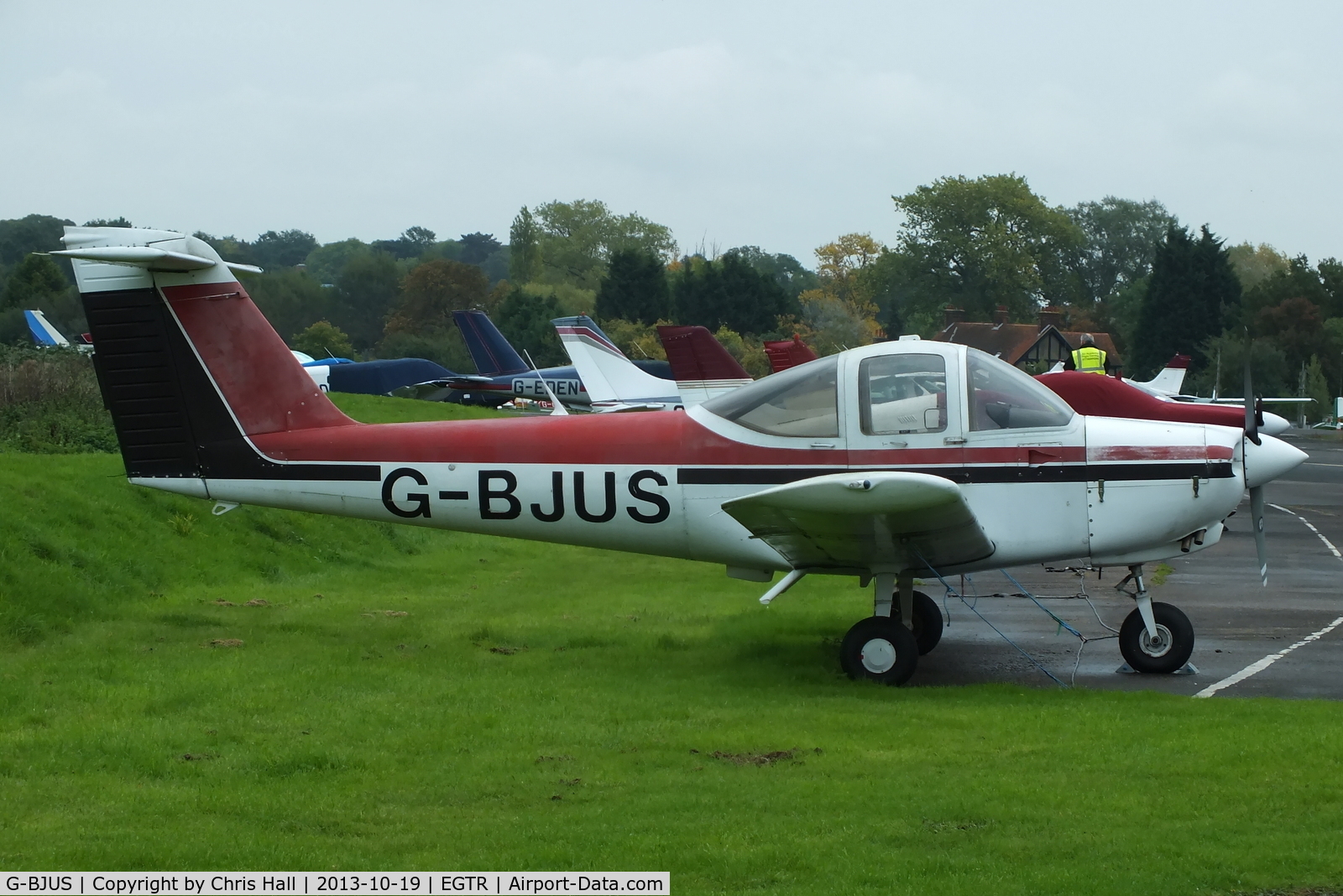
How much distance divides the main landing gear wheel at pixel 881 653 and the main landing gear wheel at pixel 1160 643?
167 cm

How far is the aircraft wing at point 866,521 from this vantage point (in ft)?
26.1

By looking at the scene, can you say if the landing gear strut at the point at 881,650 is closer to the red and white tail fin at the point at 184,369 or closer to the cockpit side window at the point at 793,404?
the cockpit side window at the point at 793,404

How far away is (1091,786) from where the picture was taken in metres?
5.87

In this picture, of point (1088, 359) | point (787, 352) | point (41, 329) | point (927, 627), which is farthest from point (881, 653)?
point (41, 329)

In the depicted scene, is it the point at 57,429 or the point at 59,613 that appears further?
the point at 57,429

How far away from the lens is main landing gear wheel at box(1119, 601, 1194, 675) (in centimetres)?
919

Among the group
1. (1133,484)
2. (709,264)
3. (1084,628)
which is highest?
(709,264)

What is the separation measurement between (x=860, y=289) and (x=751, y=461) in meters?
97.4

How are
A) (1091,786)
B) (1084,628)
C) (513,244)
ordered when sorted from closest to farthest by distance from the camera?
1. (1091,786)
2. (1084,628)
3. (513,244)

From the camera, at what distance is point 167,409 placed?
10.0m

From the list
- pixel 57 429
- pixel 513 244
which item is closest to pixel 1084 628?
pixel 57 429

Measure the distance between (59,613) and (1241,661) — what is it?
8996 millimetres

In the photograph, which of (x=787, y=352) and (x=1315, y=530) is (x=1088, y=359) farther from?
(x=787, y=352)

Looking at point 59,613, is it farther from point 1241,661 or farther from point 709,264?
point 709,264
